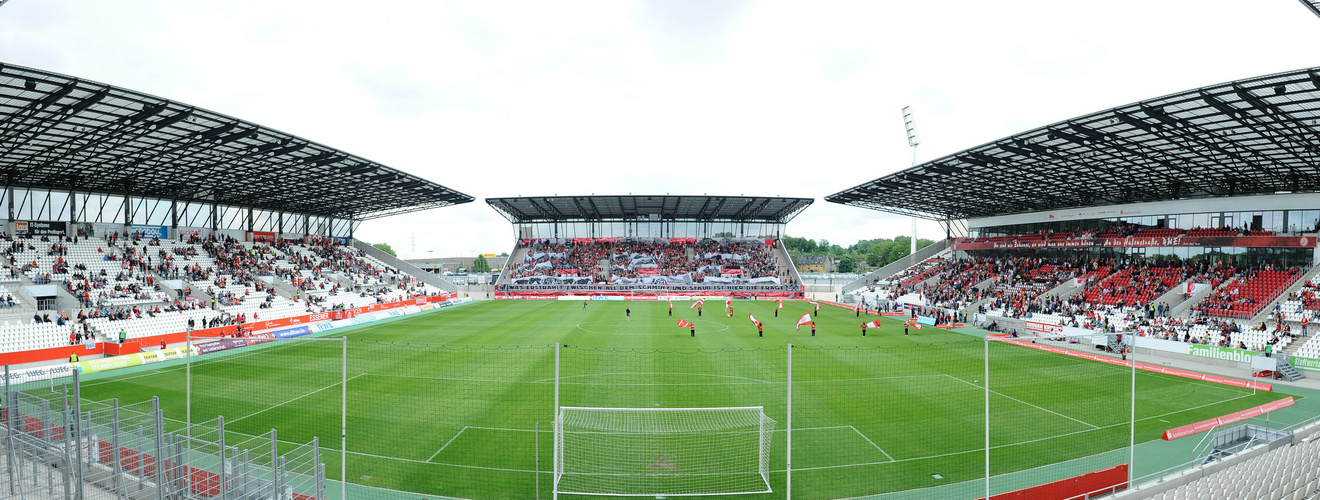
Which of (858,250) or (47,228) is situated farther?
(858,250)

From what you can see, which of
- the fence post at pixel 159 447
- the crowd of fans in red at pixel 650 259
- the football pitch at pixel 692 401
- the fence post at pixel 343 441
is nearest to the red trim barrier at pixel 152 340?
the football pitch at pixel 692 401

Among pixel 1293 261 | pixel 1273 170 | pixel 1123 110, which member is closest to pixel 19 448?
pixel 1123 110

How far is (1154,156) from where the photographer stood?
29.4m

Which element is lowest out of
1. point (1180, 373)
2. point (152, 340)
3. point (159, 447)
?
point (1180, 373)

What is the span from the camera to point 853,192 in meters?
51.0

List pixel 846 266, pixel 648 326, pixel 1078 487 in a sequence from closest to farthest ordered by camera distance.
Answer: pixel 1078 487 < pixel 648 326 < pixel 846 266

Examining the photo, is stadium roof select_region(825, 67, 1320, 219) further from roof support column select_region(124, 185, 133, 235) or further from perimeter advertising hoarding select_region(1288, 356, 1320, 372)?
roof support column select_region(124, 185, 133, 235)

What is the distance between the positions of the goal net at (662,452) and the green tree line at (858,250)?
9145cm

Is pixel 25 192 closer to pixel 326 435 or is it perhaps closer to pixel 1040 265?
pixel 326 435

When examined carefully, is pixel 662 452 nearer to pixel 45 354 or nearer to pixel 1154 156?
pixel 45 354

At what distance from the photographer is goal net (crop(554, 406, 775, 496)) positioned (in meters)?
10.8

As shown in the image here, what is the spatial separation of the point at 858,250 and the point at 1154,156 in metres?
129

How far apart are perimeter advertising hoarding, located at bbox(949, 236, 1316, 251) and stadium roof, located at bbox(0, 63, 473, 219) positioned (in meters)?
51.0

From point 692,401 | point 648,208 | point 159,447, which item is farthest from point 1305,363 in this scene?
point 648,208
